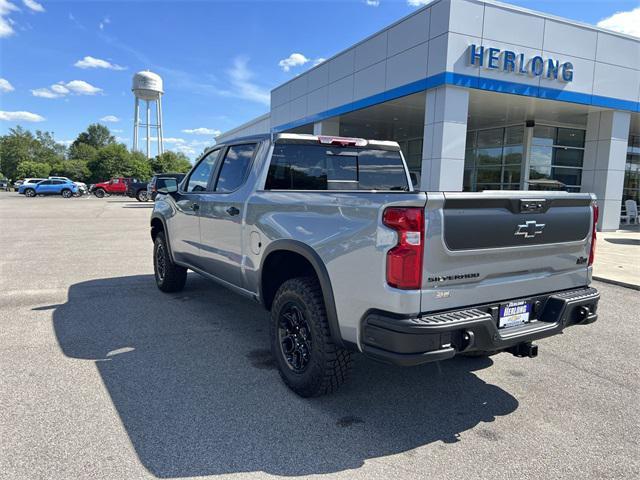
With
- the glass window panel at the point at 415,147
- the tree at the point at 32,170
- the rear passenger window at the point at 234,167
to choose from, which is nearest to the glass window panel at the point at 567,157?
the glass window panel at the point at 415,147

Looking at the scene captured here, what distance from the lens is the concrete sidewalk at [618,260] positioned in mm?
7899

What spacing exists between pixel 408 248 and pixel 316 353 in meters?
1.09

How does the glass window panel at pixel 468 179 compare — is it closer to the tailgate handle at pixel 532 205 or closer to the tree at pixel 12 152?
the tailgate handle at pixel 532 205

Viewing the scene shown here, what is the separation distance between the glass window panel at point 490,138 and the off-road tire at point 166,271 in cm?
1695

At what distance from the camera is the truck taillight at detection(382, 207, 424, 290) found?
2650 mm

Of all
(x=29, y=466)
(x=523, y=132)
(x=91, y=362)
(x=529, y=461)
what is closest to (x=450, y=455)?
(x=529, y=461)

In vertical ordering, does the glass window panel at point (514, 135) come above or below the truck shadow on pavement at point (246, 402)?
above

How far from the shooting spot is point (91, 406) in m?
3.28

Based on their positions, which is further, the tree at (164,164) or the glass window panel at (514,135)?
the tree at (164,164)

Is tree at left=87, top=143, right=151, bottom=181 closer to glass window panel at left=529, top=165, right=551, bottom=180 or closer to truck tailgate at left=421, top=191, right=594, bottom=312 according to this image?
glass window panel at left=529, top=165, right=551, bottom=180

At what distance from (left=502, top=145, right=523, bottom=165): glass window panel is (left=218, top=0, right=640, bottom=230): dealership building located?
0.05m

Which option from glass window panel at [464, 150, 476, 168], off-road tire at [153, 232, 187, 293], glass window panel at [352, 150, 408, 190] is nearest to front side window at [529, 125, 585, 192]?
glass window panel at [464, 150, 476, 168]

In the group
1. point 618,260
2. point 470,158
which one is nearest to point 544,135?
point 470,158

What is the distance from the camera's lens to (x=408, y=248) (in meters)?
2.66
